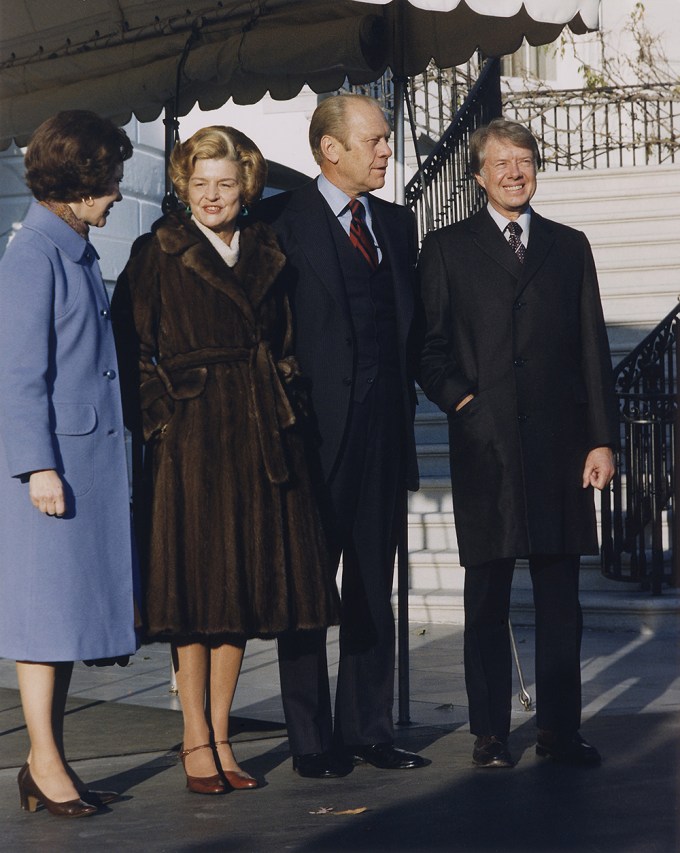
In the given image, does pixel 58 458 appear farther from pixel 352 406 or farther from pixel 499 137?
pixel 499 137

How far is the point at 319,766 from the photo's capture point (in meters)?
4.65

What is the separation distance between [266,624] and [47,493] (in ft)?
2.62

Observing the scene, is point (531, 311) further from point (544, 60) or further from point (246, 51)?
point (544, 60)

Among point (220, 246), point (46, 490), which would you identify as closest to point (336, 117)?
point (220, 246)

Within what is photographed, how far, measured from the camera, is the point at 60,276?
13.8 ft

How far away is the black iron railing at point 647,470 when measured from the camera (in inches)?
313

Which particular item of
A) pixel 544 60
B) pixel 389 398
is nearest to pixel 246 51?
pixel 389 398

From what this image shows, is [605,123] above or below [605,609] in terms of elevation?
above

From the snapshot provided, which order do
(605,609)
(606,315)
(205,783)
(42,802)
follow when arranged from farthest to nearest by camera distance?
(606,315), (605,609), (205,783), (42,802)

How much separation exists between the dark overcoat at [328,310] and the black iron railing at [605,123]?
10516 millimetres

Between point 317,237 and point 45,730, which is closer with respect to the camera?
point 45,730

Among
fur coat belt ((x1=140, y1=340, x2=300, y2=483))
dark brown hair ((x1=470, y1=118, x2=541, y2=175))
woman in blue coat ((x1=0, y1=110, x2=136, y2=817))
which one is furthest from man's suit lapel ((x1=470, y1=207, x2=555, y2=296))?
woman in blue coat ((x1=0, y1=110, x2=136, y2=817))

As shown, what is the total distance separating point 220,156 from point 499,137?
937 millimetres

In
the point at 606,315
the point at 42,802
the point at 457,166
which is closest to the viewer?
the point at 42,802
